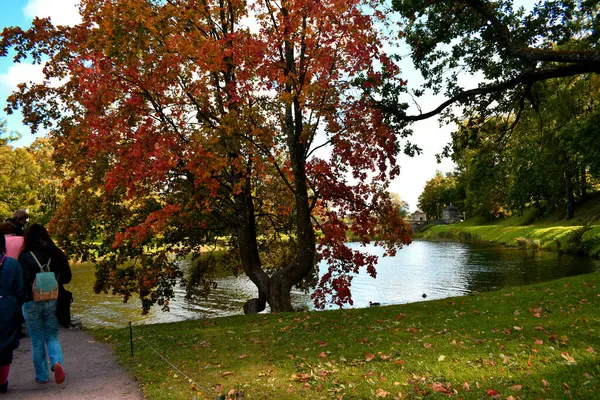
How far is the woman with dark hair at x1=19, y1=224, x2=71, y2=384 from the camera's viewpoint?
246 inches

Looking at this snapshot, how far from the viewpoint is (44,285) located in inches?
244

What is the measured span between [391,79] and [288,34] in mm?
3522

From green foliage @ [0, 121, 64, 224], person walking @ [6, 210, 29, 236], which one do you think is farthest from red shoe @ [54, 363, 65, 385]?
green foliage @ [0, 121, 64, 224]

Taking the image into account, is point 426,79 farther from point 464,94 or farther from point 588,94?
point 588,94

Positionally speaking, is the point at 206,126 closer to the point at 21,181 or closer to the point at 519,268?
the point at 519,268

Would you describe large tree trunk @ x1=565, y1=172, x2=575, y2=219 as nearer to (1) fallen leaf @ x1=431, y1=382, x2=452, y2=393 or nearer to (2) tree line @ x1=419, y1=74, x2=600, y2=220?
(2) tree line @ x1=419, y1=74, x2=600, y2=220

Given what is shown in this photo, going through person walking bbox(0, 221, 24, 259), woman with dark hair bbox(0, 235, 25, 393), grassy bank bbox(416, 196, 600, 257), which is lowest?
grassy bank bbox(416, 196, 600, 257)

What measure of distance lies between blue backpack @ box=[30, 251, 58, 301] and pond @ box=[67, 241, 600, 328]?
14661 millimetres

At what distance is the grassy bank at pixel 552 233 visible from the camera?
3281 cm

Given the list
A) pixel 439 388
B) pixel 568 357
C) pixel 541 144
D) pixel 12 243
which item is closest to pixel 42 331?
pixel 12 243

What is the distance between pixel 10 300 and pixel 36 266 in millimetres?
592


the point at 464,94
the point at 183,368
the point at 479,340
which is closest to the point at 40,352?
the point at 183,368

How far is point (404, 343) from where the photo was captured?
312 inches

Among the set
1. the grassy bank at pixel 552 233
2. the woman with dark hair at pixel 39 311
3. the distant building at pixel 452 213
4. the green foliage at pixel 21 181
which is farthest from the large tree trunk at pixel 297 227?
the distant building at pixel 452 213
